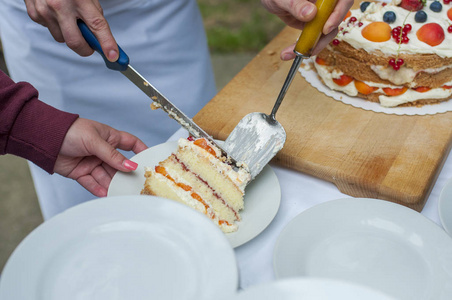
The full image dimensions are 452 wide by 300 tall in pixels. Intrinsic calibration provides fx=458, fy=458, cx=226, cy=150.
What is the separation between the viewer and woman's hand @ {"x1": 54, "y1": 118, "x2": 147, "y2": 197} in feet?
4.51

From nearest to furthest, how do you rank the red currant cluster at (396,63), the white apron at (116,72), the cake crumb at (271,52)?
1. the red currant cluster at (396,63)
2. the white apron at (116,72)
3. the cake crumb at (271,52)

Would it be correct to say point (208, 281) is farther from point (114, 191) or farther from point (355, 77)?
point (355, 77)

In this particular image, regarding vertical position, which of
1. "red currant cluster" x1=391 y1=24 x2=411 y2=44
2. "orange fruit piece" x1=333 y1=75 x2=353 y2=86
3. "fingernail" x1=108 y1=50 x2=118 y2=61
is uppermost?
"red currant cluster" x1=391 y1=24 x2=411 y2=44

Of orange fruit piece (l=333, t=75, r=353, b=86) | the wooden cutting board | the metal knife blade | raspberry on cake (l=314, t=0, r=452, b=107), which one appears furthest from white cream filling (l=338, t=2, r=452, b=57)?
the metal knife blade

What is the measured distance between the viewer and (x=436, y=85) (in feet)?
5.78

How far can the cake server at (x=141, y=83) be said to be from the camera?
1.35 meters

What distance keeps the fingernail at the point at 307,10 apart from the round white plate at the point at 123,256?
86cm

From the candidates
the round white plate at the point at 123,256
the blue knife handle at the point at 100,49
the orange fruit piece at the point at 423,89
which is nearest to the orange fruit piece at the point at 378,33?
the orange fruit piece at the point at 423,89

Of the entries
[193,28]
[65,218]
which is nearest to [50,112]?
[65,218]

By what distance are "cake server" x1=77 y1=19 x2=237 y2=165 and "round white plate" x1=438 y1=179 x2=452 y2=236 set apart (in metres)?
0.57

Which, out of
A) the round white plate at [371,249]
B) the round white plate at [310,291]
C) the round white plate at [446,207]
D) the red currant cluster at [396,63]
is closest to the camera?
the round white plate at [310,291]

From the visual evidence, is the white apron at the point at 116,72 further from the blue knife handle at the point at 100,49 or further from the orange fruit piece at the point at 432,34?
the orange fruit piece at the point at 432,34

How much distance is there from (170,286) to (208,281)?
7 centimetres

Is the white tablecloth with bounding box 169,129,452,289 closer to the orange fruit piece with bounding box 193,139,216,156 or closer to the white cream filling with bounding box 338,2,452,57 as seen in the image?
the orange fruit piece with bounding box 193,139,216,156
